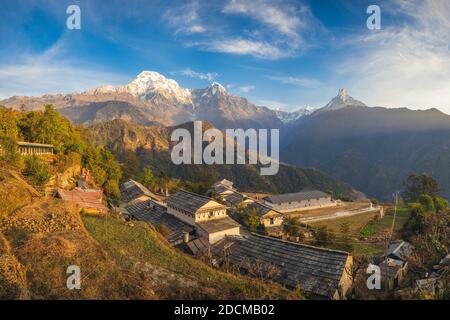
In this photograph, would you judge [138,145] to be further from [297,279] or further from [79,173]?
[297,279]

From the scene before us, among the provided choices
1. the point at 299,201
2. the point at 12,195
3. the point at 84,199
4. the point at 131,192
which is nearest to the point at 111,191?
the point at 131,192

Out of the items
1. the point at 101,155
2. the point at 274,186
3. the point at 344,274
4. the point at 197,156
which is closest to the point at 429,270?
the point at 344,274

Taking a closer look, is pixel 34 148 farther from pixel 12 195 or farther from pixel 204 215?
pixel 204 215

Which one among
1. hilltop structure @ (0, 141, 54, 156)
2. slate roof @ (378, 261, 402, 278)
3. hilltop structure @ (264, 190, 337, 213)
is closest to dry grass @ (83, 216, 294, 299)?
slate roof @ (378, 261, 402, 278)

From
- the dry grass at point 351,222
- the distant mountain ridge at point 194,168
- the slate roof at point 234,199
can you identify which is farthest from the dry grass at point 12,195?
the distant mountain ridge at point 194,168

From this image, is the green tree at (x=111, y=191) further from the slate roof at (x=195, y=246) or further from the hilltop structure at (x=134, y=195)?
the slate roof at (x=195, y=246)
